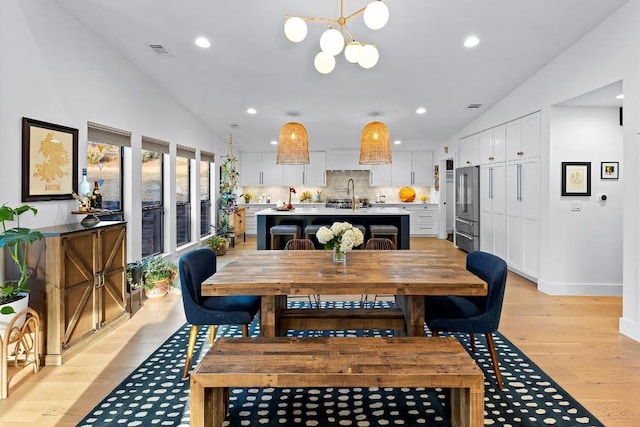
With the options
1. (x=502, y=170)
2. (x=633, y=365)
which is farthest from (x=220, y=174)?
(x=633, y=365)

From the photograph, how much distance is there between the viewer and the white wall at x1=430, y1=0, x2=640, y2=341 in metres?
3.35

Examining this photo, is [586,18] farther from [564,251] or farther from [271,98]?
[271,98]

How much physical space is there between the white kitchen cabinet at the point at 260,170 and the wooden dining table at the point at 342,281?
22.3ft

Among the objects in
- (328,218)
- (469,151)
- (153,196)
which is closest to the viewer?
(153,196)

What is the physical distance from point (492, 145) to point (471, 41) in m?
2.38

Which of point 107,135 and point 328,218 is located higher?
point 107,135

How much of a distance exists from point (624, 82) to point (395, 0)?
2.16 m

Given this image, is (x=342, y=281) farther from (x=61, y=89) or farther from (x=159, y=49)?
(x=159, y=49)

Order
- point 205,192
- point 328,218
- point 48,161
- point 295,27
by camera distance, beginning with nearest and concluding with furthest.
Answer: point 295,27, point 48,161, point 328,218, point 205,192

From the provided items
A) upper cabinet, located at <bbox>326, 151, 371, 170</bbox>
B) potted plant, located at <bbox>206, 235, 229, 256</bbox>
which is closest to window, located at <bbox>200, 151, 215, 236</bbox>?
potted plant, located at <bbox>206, 235, 229, 256</bbox>

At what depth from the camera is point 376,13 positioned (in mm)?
2256

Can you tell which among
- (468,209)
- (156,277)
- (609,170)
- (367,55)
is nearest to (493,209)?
(468,209)

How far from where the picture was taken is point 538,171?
193 inches

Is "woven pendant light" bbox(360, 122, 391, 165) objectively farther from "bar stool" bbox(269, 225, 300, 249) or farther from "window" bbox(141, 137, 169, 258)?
"window" bbox(141, 137, 169, 258)
